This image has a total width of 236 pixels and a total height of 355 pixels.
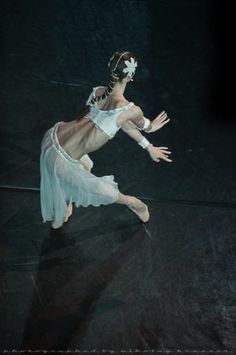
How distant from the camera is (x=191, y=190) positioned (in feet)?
11.3

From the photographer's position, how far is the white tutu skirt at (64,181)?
8.97ft

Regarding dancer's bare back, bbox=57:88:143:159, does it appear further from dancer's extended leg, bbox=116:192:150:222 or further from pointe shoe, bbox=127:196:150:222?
pointe shoe, bbox=127:196:150:222

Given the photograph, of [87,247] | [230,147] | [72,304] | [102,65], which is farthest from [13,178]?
[230,147]

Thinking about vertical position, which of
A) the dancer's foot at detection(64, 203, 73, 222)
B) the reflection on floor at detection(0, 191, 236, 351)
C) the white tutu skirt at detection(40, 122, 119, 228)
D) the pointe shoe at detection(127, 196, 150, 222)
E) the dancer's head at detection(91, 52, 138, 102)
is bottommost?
the reflection on floor at detection(0, 191, 236, 351)

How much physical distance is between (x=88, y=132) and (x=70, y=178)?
0.26 metres

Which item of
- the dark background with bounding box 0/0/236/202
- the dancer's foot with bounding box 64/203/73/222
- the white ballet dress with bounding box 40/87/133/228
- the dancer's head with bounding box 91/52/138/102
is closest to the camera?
the dancer's head with bounding box 91/52/138/102

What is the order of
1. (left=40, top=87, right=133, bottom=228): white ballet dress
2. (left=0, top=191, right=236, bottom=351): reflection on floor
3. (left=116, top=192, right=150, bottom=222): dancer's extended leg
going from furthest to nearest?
(left=116, top=192, right=150, bottom=222): dancer's extended leg
(left=0, top=191, right=236, bottom=351): reflection on floor
(left=40, top=87, right=133, bottom=228): white ballet dress

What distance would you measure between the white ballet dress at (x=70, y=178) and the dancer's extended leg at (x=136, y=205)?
0.09 metres

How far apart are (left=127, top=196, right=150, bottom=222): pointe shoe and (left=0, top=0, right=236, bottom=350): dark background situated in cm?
7

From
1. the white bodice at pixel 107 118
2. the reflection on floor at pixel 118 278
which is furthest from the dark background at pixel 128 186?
the white bodice at pixel 107 118

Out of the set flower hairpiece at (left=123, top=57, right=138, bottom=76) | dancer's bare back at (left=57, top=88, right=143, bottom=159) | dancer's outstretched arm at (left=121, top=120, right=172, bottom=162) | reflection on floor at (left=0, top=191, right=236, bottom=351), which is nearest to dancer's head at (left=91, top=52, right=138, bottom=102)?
flower hairpiece at (left=123, top=57, right=138, bottom=76)

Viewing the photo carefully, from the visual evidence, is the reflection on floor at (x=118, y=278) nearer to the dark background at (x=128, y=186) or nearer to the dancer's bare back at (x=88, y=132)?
the dark background at (x=128, y=186)

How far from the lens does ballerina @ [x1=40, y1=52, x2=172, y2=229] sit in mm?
2582

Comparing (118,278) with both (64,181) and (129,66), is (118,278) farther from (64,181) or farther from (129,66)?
(129,66)
